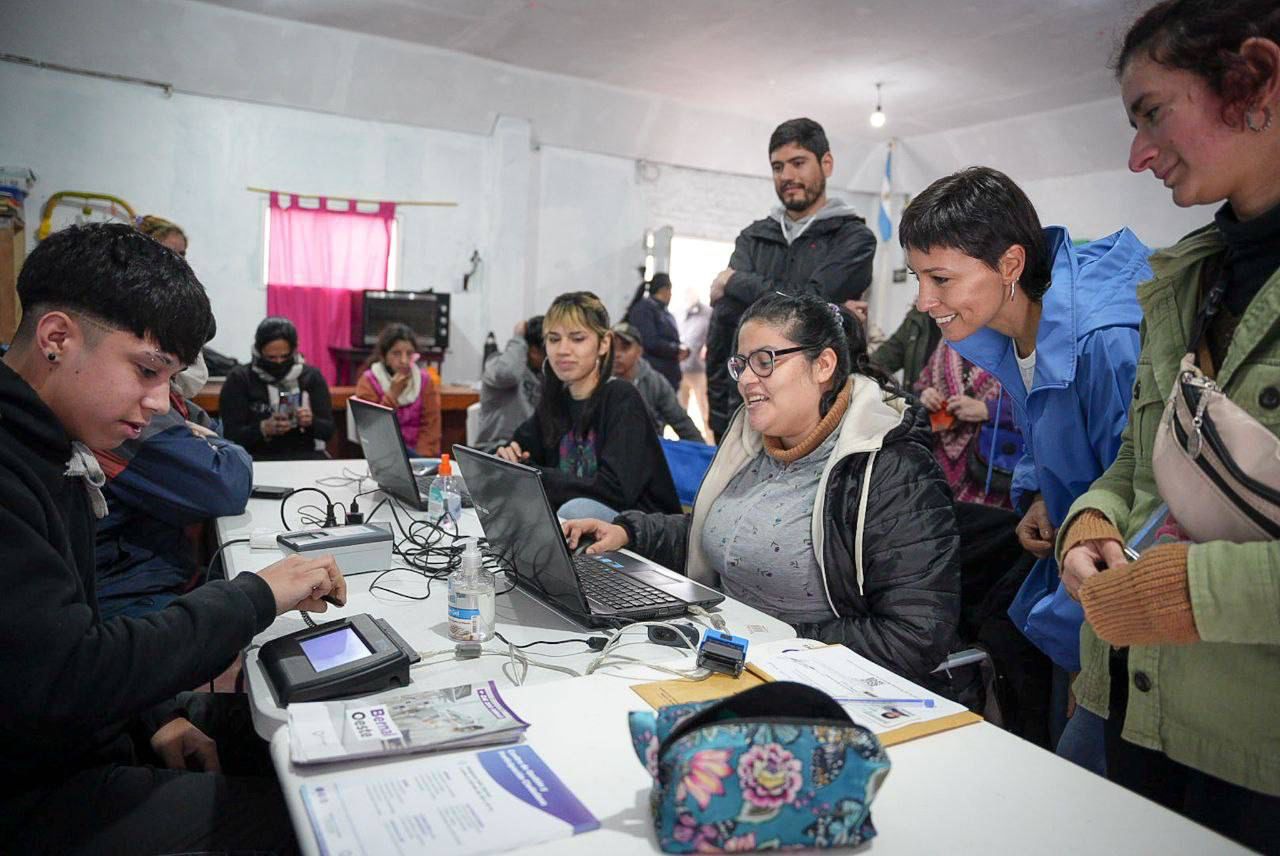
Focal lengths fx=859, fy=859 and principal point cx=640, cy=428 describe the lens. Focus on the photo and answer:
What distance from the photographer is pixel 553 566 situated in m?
1.62

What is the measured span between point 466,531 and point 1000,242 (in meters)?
1.47

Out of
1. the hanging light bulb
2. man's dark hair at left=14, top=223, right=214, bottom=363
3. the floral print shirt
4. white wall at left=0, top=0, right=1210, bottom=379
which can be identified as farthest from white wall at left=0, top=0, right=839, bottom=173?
the floral print shirt

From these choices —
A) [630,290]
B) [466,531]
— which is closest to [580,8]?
[630,290]

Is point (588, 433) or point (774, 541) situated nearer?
point (774, 541)

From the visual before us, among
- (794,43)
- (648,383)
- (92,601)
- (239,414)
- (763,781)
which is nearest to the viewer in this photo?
(763,781)

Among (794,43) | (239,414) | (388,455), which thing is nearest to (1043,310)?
(388,455)

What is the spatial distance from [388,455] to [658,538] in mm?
1013

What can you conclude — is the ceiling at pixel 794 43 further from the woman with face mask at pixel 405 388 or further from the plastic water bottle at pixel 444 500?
the plastic water bottle at pixel 444 500

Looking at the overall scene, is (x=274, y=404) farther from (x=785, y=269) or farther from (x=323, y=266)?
(x=323, y=266)

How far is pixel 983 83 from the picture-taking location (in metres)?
6.98

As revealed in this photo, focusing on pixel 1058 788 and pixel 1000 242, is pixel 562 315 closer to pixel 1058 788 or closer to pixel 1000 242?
pixel 1000 242

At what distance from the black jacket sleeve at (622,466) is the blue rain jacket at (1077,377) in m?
1.30

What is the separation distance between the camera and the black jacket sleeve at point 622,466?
2762 millimetres

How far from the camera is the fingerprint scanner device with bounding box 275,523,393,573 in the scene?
6.17 feet
